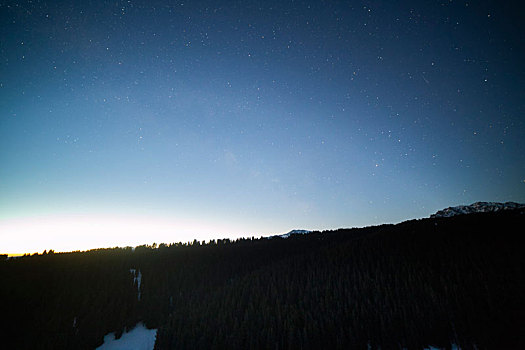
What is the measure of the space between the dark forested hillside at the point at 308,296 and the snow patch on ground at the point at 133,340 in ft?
3.65

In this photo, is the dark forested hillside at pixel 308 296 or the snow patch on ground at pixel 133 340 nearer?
the dark forested hillside at pixel 308 296

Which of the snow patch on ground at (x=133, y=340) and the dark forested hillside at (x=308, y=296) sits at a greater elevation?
the dark forested hillside at (x=308, y=296)

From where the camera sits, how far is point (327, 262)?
4547 centimetres

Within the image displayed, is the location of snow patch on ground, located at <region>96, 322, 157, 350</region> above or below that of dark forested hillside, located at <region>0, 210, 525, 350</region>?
below

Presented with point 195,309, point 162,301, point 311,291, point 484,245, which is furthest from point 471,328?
point 162,301

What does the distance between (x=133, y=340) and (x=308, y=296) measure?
73.0 feet

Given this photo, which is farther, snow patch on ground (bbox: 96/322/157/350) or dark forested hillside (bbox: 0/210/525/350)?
snow patch on ground (bbox: 96/322/157/350)

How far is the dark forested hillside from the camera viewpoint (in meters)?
23.9

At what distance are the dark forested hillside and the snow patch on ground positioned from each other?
3.65ft

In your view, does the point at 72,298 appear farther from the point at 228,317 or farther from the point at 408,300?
the point at 408,300

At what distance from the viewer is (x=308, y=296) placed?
33.9 meters

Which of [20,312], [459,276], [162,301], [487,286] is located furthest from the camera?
[162,301]

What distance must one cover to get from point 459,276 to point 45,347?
152 feet

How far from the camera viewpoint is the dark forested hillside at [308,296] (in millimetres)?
23922
